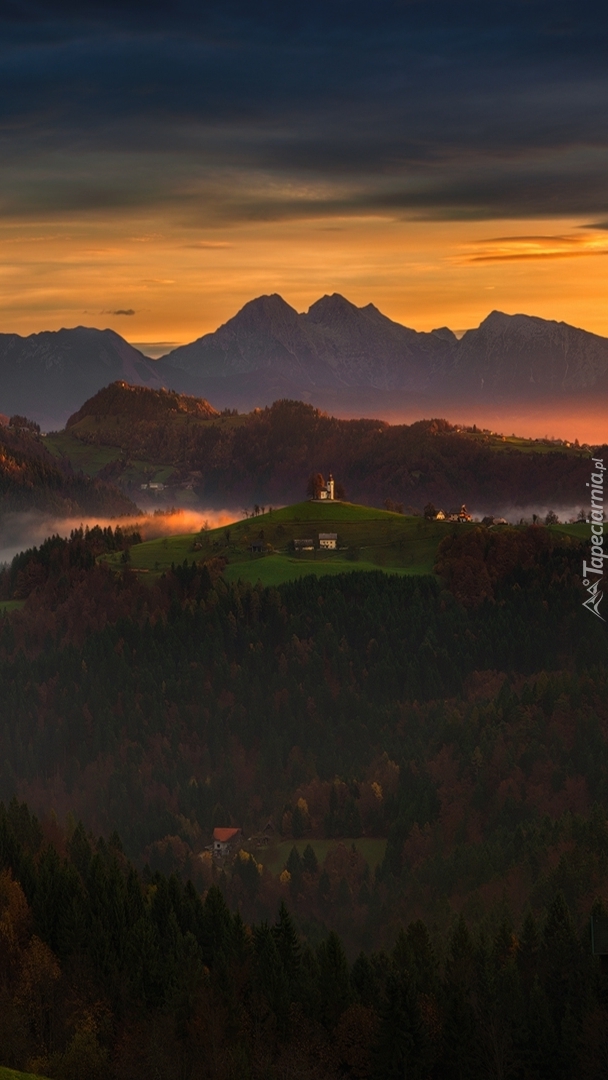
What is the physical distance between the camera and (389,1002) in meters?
111

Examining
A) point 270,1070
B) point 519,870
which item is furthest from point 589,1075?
point 519,870

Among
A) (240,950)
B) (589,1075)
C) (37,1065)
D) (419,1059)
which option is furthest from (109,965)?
(589,1075)

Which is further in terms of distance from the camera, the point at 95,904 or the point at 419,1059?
the point at 95,904

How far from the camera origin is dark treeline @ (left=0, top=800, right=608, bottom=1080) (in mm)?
110062

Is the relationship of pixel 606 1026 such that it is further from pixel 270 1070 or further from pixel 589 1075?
pixel 270 1070

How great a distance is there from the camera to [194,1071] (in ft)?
357

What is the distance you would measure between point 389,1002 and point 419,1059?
13.4ft

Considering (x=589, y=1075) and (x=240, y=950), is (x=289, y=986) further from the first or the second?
(x=589, y=1075)

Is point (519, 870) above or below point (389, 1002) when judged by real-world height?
below

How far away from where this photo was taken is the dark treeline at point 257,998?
361 feet

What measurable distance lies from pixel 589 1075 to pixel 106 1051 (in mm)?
31864

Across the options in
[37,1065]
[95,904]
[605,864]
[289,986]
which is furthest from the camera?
[605,864]

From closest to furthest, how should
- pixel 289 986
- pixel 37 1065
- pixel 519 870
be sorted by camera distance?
pixel 37 1065
pixel 289 986
pixel 519 870

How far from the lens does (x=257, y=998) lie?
394ft
